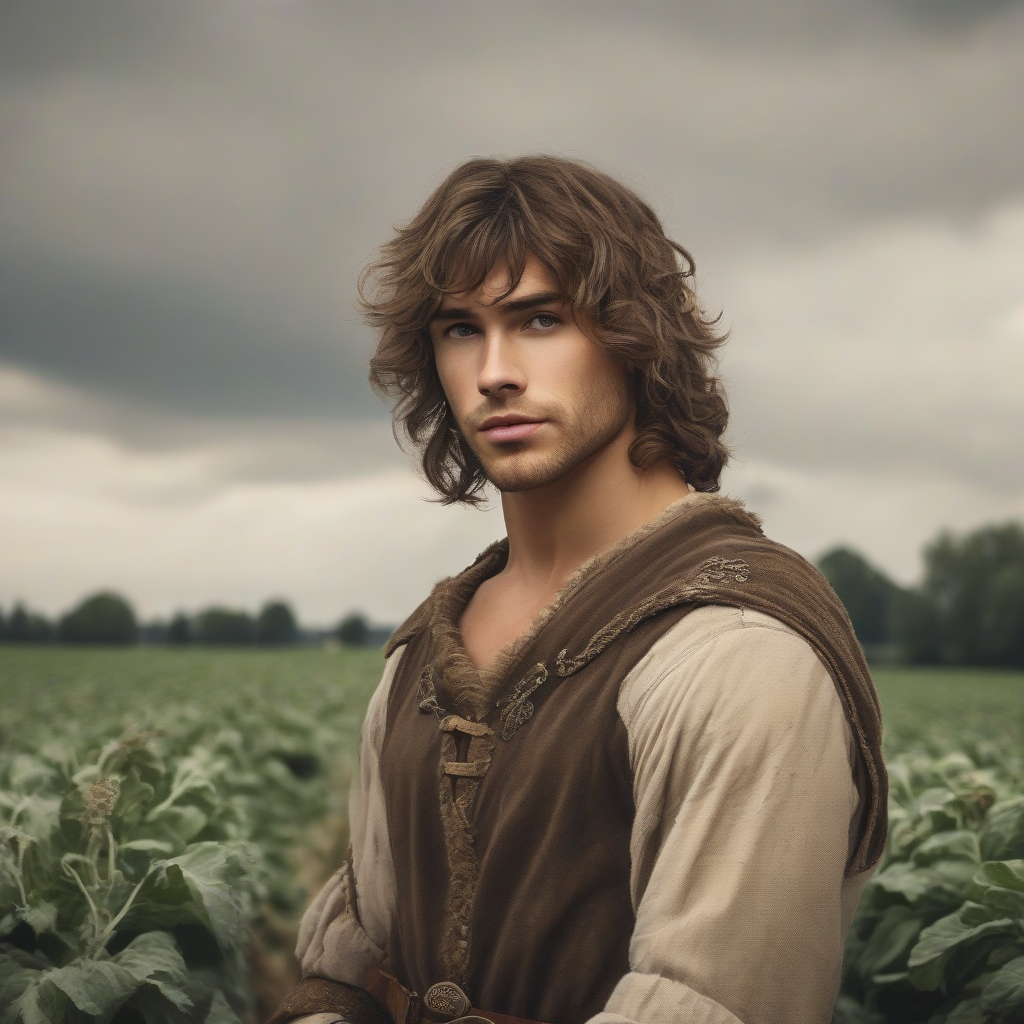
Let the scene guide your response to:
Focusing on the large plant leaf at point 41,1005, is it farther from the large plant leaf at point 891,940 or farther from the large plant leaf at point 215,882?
the large plant leaf at point 891,940

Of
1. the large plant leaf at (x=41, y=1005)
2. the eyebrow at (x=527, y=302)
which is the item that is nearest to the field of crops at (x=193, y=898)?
the large plant leaf at (x=41, y=1005)

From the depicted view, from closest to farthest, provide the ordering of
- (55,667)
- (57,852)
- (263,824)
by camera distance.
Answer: (57,852) < (263,824) < (55,667)

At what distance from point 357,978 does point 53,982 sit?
622 mm

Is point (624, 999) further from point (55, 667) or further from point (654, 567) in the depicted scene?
point (55, 667)

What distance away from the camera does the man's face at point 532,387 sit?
92.7 inches

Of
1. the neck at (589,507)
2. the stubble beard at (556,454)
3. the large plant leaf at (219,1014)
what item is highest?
the stubble beard at (556,454)

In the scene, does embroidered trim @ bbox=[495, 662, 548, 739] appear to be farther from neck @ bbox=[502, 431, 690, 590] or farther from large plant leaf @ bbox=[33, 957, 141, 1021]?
large plant leaf @ bbox=[33, 957, 141, 1021]

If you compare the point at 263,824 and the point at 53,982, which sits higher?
the point at 53,982

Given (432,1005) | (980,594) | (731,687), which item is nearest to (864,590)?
(980,594)

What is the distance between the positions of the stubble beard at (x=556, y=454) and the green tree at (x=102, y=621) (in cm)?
5081

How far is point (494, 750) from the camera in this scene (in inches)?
88.7

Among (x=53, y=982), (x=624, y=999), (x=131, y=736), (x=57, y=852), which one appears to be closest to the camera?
(x=624, y=999)

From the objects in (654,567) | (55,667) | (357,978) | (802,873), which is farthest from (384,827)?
(55,667)

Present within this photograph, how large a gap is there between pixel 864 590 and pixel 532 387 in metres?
72.9
